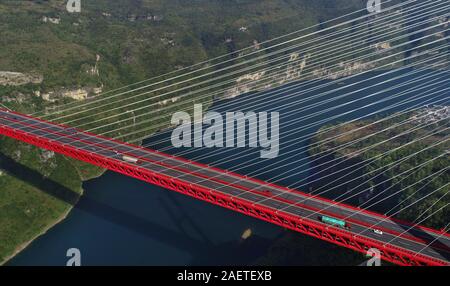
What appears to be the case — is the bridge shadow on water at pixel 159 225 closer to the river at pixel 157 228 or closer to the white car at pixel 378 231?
the river at pixel 157 228

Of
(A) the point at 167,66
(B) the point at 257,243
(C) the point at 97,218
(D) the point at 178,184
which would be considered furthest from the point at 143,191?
(A) the point at 167,66

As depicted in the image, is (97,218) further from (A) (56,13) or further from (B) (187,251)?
(A) (56,13)

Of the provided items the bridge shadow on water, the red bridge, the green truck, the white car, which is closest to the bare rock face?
the bridge shadow on water

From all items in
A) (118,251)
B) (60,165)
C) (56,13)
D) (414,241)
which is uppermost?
(56,13)

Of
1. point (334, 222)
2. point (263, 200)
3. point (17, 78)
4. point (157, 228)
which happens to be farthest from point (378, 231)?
point (17, 78)

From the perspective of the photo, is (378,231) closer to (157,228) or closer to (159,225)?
(157,228)

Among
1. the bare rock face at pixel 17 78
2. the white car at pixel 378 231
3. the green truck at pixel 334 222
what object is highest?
the bare rock face at pixel 17 78

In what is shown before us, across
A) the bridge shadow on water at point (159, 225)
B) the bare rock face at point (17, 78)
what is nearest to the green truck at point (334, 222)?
the bridge shadow on water at point (159, 225)
